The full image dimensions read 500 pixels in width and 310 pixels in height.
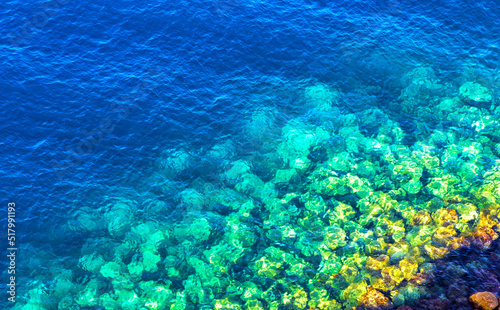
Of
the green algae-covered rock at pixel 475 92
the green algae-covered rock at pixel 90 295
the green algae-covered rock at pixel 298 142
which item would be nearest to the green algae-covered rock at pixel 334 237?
the green algae-covered rock at pixel 298 142

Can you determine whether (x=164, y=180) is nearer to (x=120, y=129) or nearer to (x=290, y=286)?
(x=120, y=129)

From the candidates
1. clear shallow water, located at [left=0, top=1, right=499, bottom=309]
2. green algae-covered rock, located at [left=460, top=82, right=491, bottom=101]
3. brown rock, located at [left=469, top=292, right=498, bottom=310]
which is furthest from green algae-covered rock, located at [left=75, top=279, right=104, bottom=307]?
green algae-covered rock, located at [left=460, top=82, right=491, bottom=101]

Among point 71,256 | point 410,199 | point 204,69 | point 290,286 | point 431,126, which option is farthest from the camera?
point 204,69

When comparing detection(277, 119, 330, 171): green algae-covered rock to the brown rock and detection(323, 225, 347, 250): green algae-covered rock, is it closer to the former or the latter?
detection(323, 225, 347, 250): green algae-covered rock

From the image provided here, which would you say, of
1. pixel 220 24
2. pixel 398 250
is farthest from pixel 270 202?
pixel 220 24

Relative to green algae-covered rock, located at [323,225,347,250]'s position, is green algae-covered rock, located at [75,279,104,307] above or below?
below

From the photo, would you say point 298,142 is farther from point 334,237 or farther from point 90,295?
point 90,295
